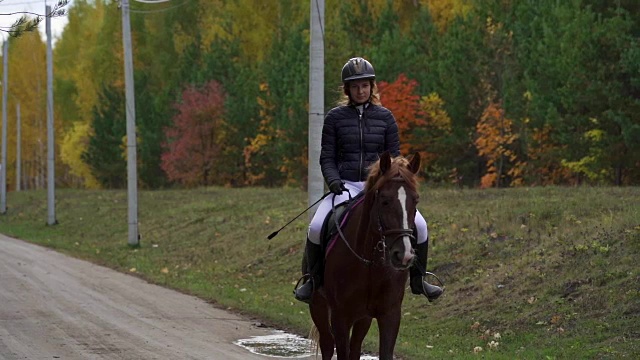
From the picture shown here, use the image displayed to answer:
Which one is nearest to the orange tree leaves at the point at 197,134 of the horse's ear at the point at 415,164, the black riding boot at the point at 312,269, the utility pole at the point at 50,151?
the utility pole at the point at 50,151

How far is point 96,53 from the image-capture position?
7806 cm

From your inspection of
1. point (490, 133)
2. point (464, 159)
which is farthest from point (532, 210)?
point (464, 159)

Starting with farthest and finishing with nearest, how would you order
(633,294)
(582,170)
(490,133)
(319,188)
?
1. (490,133)
2. (582,170)
3. (319,188)
4. (633,294)

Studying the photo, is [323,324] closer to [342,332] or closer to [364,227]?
[342,332]

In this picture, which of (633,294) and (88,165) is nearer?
(633,294)

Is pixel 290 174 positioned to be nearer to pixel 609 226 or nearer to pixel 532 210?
pixel 532 210

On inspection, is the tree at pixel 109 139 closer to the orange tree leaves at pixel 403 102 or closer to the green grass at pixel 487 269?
the orange tree leaves at pixel 403 102

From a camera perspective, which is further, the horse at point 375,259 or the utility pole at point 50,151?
the utility pole at point 50,151

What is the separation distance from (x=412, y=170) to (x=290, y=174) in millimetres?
44244

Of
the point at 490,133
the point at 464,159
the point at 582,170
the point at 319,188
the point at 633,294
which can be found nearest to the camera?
the point at 633,294

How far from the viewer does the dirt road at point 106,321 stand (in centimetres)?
1231

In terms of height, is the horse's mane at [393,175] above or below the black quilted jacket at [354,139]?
below

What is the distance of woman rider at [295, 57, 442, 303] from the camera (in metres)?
9.18

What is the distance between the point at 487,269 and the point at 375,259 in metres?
8.25
